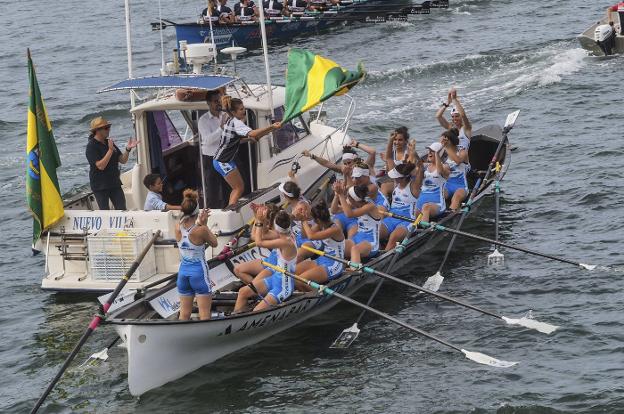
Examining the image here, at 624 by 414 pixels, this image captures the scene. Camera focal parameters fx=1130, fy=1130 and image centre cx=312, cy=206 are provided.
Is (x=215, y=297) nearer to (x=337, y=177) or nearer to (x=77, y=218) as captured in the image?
(x=77, y=218)

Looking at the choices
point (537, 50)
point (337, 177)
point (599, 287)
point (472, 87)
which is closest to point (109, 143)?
point (337, 177)

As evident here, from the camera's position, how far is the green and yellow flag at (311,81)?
57.4ft

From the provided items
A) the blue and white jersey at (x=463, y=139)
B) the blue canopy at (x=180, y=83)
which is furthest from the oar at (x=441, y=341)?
the blue and white jersey at (x=463, y=139)

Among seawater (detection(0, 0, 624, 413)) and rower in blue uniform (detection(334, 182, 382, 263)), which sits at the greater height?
rower in blue uniform (detection(334, 182, 382, 263))

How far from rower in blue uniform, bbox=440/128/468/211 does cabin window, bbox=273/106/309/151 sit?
8.34 ft

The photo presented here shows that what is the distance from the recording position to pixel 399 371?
14406 mm

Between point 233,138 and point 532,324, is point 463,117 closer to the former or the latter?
point 233,138

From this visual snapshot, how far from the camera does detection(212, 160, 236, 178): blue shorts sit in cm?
1708

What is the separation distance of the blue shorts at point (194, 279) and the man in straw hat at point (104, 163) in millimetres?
3353

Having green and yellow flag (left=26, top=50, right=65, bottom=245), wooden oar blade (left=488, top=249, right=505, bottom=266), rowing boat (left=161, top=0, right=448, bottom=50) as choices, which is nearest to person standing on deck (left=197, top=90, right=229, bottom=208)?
green and yellow flag (left=26, top=50, right=65, bottom=245)

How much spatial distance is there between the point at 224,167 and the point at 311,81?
199 centimetres

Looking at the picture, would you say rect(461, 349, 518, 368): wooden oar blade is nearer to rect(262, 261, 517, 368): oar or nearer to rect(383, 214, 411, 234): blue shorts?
rect(262, 261, 517, 368): oar

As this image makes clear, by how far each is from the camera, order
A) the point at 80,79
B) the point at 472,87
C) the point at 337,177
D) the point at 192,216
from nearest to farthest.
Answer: the point at 192,216
the point at 337,177
the point at 472,87
the point at 80,79

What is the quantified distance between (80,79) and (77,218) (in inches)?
794
